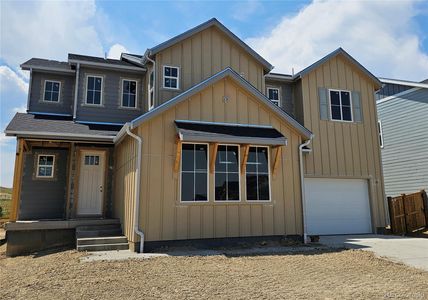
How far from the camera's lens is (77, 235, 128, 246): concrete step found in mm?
8695

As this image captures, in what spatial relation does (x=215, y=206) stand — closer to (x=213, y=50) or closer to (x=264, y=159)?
(x=264, y=159)

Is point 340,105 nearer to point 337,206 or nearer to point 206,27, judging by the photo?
point 337,206

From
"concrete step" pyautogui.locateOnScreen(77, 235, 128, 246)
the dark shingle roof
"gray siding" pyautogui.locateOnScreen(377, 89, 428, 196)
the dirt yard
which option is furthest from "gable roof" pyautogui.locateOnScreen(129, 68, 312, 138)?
"gray siding" pyautogui.locateOnScreen(377, 89, 428, 196)

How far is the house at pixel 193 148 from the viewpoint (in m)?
9.18

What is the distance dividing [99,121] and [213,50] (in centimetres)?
494

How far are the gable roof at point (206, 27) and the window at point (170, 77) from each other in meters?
0.72

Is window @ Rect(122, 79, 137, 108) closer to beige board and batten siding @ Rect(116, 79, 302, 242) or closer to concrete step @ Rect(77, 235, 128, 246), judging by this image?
beige board and batten siding @ Rect(116, 79, 302, 242)

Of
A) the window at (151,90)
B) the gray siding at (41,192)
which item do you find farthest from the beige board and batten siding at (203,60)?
the gray siding at (41,192)

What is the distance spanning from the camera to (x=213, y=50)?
506 inches

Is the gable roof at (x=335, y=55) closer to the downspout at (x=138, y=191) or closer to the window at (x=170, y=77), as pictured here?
the window at (x=170, y=77)

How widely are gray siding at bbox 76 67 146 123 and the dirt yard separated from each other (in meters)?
5.96

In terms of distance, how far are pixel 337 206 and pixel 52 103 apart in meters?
11.4

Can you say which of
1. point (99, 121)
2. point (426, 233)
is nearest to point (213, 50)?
point (99, 121)

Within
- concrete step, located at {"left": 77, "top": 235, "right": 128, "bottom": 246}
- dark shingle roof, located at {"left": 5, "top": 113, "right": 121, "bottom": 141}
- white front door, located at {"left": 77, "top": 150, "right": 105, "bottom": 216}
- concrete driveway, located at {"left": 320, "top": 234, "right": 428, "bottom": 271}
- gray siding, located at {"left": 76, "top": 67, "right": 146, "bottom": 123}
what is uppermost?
gray siding, located at {"left": 76, "top": 67, "right": 146, "bottom": 123}
